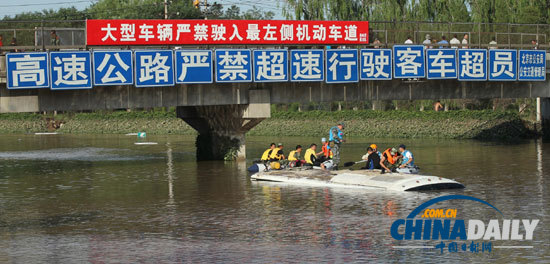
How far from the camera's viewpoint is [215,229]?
2553cm

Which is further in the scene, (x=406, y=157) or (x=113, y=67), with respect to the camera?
(x=113, y=67)

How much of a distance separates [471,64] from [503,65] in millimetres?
2551

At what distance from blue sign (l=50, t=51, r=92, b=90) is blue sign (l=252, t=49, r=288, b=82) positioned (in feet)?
31.2

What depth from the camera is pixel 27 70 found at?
40.5m

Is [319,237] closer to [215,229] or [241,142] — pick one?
[215,229]

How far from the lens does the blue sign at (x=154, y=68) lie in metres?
43.4

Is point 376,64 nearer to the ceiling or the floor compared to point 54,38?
nearer to the floor

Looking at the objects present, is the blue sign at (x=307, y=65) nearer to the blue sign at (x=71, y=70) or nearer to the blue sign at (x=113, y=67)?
the blue sign at (x=113, y=67)

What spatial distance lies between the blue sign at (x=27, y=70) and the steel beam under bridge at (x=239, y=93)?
115 cm

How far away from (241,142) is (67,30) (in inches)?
526

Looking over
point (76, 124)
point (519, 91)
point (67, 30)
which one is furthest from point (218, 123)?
point (76, 124)

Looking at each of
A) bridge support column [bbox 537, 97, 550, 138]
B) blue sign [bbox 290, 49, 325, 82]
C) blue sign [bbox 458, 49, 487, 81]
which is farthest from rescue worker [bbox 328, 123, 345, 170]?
bridge support column [bbox 537, 97, 550, 138]

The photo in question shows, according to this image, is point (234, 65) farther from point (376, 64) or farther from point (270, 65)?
point (376, 64)


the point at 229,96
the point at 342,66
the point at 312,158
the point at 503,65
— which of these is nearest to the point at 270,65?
the point at 229,96
